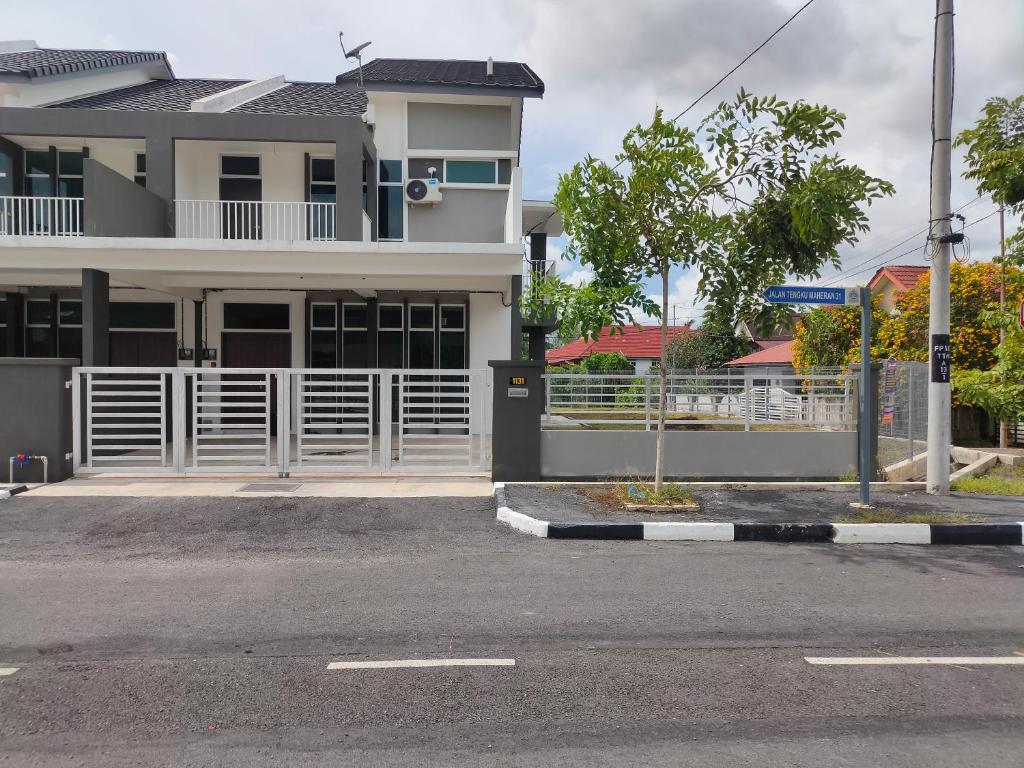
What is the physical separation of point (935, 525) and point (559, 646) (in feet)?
17.8

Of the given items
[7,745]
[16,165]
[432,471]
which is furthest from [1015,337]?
[16,165]

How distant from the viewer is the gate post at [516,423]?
35.0ft

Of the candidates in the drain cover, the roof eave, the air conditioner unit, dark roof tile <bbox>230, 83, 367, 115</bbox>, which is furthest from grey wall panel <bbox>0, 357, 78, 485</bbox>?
the roof eave

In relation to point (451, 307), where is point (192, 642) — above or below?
below

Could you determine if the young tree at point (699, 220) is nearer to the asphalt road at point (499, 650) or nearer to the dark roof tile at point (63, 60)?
the asphalt road at point (499, 650)

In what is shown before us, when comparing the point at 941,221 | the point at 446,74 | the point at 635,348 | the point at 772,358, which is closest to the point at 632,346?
the point at 635,348

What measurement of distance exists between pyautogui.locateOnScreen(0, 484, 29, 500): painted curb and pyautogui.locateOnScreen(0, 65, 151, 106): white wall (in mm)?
11013

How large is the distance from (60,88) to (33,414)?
10745 millimetres

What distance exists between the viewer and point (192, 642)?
454cm

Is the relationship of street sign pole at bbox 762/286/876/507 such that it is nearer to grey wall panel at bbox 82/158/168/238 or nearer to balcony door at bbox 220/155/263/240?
grey wall panel at bbox 82/158/168/238

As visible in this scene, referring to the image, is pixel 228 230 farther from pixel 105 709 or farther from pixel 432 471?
pixel 105 709

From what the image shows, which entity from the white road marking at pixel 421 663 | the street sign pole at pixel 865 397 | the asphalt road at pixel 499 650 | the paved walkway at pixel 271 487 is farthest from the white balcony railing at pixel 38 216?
the street sign pole at pixel 865 397

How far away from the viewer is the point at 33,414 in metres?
10.7

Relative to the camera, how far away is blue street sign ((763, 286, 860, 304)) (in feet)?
27.3
